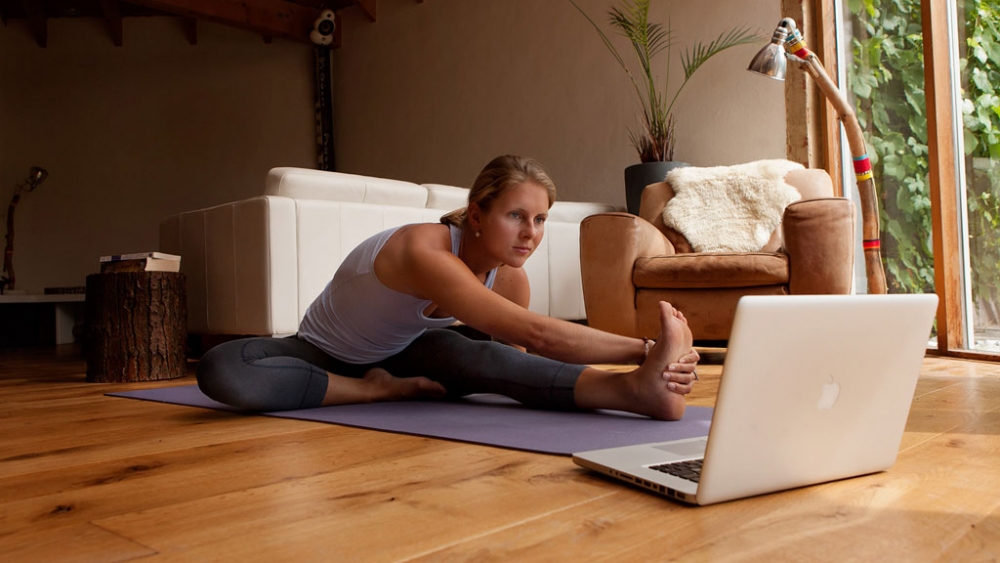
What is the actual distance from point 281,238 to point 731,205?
2.06 meters

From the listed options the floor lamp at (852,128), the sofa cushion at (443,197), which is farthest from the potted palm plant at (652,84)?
the sofa cushion at (443,197)

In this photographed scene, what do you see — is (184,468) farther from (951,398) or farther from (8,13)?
(8,13)

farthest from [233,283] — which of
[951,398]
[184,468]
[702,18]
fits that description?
[702,18]

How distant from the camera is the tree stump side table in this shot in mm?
2971

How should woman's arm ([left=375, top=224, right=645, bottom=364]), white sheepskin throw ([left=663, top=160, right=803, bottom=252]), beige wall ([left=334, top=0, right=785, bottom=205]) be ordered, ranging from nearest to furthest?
woman's arm ([left=375, top=224, right=645, bottom=364]) < white sheepskin throw ([left=663, top=160, right=803, bottom=252]) < beige wall ([left=334, top=0, right=785, bottom=205])

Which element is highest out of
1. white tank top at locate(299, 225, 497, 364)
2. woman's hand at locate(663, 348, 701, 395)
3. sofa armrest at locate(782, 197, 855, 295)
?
sofa armrest at locate(782, 197, 855, 295)

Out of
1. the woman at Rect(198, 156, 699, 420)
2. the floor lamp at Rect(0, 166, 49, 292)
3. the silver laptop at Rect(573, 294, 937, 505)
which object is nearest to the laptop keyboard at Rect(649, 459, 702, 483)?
the silver laptop at Rect(573, 294, 937, 505)

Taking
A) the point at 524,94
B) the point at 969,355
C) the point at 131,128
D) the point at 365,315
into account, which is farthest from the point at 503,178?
the point at 131,128

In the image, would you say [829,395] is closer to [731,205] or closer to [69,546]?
[69,546]

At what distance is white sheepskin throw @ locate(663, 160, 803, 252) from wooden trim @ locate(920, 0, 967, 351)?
57 cm

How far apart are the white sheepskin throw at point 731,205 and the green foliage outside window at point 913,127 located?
20.4 inches

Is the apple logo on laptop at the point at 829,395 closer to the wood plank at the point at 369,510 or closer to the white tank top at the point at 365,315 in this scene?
the wood plank at the point at 369,510

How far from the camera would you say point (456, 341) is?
198 cm

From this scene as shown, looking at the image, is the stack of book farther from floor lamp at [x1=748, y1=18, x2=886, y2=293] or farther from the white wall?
the white wall
